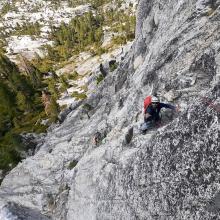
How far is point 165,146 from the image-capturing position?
21.1 meters

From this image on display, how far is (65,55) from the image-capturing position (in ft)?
536

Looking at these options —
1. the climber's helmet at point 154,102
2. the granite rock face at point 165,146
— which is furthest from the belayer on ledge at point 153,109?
the granite rock face at point 165,146

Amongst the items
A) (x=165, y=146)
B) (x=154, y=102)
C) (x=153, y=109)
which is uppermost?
(x=154, y=102)

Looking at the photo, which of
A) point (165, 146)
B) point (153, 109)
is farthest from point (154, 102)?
point (165, 146)

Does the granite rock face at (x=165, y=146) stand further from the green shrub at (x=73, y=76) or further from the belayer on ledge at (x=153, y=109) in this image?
the green shrub at (x=73, y=76)

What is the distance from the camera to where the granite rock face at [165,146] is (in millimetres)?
18766

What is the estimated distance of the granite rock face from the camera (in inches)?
739

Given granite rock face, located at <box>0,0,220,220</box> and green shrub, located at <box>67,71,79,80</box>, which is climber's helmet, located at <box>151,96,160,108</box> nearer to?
granite rock face, located at <box>0,0,220,220</box>

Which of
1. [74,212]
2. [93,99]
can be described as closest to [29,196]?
[74,212]

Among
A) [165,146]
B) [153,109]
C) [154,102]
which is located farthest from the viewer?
[153,109]

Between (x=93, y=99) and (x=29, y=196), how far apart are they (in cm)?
2709

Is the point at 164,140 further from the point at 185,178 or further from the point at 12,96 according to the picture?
the point at 12,96

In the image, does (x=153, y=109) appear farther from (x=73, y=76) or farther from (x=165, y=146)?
(x=73, y=76)

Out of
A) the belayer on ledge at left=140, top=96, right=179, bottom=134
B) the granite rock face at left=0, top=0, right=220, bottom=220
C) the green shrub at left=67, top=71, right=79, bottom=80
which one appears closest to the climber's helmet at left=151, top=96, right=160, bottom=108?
the belayer on ledge at left=140, top=96, right=179, bottom=134
